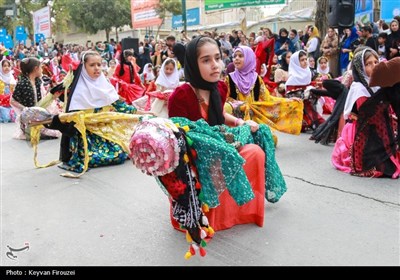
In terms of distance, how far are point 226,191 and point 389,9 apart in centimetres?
1296

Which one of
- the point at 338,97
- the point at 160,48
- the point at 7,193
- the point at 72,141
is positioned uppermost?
the point at 160,48

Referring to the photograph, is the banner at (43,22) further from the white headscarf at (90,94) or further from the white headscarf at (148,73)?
the white headscarf at (90,94)

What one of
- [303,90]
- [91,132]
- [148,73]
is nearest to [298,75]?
[303,90]

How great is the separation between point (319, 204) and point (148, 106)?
5081 millimetres

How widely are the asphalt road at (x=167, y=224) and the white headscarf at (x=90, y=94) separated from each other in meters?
0.86

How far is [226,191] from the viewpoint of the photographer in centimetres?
321

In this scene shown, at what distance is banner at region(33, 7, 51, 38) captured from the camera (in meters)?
24.9

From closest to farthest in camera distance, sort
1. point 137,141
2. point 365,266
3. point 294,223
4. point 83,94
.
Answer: point 137,141 → point 365,266 → point 294,223 → point 83,94

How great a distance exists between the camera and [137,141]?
2.46m

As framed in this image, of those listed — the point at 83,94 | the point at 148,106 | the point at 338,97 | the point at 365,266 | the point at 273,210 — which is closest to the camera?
the point at 365,266

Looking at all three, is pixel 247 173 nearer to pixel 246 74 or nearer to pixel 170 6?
pixel 246 74
